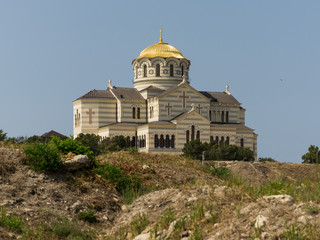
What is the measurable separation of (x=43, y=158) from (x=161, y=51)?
5539 cm

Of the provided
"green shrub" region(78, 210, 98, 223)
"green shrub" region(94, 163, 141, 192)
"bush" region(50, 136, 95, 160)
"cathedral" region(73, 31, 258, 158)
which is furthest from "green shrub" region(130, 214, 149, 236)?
"cathedral" region(73, 31, 258, 158)

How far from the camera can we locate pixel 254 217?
10.7 metres

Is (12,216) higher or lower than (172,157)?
lower

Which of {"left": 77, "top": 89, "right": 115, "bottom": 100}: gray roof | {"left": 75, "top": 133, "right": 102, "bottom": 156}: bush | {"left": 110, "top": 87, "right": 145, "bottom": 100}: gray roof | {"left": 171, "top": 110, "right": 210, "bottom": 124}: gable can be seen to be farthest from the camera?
{"left": 110, "top": 87, "right": 145, "bottom": 100}: gray roof

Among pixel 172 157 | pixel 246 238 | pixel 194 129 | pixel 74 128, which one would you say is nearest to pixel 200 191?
pixel 246 238

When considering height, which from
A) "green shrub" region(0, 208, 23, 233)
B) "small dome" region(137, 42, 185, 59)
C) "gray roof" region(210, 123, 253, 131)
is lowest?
"green shrub" region(0, 208, 23, 233)

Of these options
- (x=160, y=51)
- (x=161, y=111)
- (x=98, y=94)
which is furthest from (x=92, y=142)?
(x=160, y=51)

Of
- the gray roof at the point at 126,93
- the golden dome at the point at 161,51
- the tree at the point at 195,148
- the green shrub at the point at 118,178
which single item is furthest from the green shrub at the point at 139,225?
the golden dome at the point at 161,51

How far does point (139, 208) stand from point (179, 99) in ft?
175

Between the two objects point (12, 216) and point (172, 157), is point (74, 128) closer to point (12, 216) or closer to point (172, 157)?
point (172, 157)

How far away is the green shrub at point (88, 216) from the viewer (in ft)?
45.3

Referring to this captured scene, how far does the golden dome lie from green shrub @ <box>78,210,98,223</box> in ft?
184

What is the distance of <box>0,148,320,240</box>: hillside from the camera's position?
10609mm

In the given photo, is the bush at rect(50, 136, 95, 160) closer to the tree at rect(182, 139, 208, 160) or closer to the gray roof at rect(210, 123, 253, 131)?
the tree at rect(182, 139, 208, 160)
